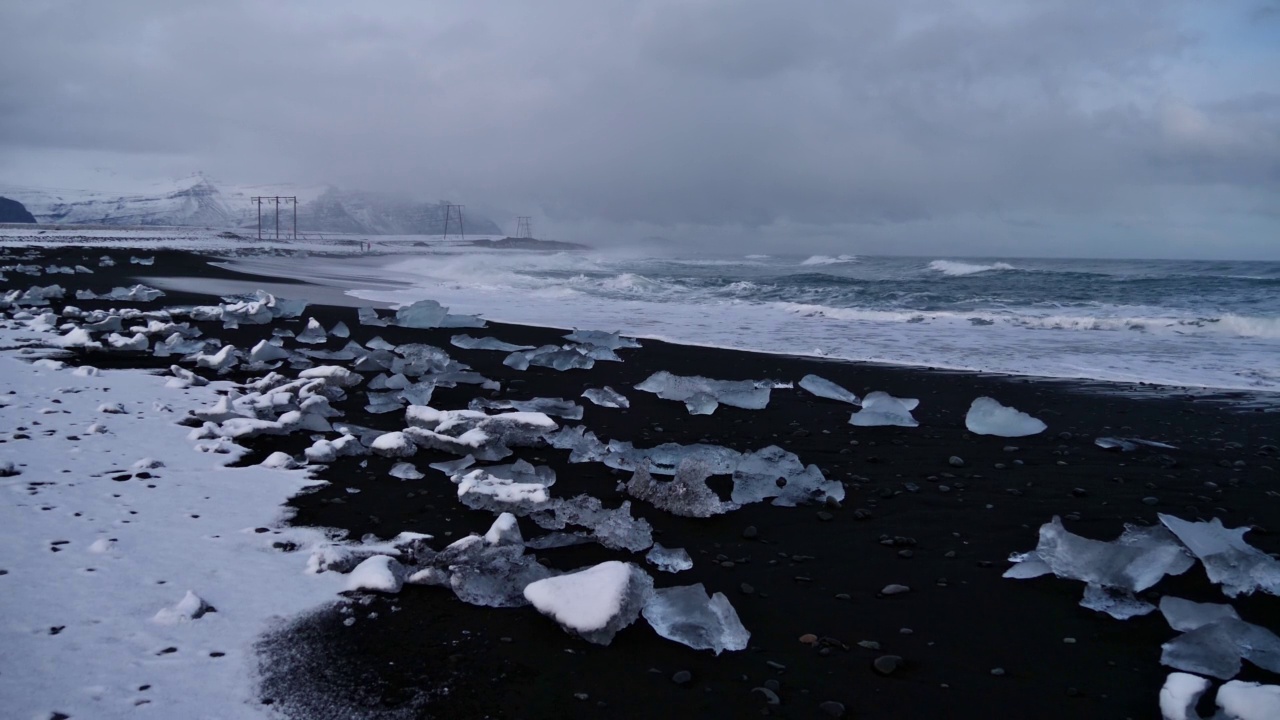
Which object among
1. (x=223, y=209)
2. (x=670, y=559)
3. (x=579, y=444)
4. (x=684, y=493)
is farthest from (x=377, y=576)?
(x=223, y=209)

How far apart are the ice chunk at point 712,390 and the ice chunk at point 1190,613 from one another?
3.53 metres

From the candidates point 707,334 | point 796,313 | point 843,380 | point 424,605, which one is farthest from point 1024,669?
point 796,313

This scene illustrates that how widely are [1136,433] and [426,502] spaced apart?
5079 millimetres

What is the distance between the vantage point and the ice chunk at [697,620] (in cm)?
244

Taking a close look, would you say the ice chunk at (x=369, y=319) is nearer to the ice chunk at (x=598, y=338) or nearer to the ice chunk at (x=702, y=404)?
the ice chunk at (x=598, y=338)

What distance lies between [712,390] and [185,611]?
4.40 m

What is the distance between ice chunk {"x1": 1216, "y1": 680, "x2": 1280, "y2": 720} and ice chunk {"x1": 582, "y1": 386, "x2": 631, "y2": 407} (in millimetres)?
4369

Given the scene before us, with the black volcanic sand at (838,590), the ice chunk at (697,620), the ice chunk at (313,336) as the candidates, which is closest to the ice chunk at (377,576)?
the black volcanic sand at (838,590)

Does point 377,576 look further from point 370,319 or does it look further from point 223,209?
point 223,209

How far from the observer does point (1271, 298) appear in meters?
20.5

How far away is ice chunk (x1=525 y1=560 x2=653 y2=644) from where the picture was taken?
2.44 m

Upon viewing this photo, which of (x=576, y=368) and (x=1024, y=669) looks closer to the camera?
(x=1024, y=669)

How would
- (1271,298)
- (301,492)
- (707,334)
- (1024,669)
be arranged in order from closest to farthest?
(1024,669) < (301,492) < (707,334) < (1271,298)

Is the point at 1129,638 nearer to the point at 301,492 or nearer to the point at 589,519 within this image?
the point at 589,519
